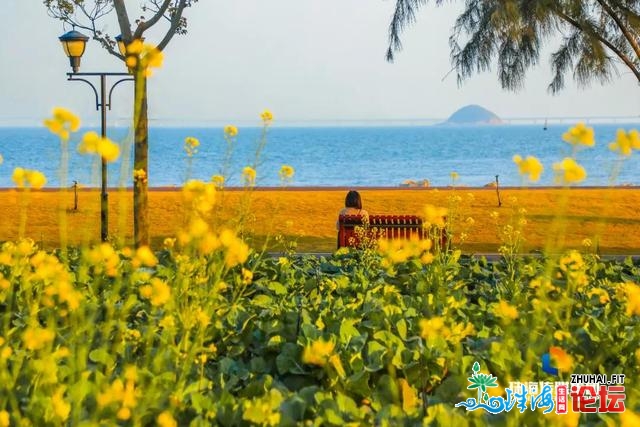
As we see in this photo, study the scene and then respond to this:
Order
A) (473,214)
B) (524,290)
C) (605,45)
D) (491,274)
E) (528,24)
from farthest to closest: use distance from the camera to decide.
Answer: (473,214) → (605,45) → (528,24) → (491,274) → (524,290)

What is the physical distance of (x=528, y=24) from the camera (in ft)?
53.8

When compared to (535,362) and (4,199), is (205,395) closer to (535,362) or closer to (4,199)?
(535,362)

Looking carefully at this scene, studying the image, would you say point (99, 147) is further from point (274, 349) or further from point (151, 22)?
point (151, 22)

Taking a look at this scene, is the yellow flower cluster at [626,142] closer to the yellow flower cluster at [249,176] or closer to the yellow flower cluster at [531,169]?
the yellow flower cluster at [531,169]

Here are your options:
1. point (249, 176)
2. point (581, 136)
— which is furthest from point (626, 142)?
point (249, 176)

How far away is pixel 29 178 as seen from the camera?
3355mm

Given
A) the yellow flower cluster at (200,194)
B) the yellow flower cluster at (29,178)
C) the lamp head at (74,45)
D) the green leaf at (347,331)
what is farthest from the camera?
the lamp head at (74,45)

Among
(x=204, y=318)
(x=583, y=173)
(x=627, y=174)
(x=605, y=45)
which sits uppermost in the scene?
(x=605, y=45)

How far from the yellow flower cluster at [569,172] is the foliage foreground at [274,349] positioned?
253 millimetres

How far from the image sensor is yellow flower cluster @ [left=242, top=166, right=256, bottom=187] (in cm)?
439

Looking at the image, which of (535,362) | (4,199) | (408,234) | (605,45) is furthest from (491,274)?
(4,199)

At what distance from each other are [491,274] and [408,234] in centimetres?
670

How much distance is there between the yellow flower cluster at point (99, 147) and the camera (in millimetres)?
2793

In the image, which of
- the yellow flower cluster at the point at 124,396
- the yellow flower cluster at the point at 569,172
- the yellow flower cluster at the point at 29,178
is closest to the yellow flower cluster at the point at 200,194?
the yellow flower cluster at the point at 29,178
